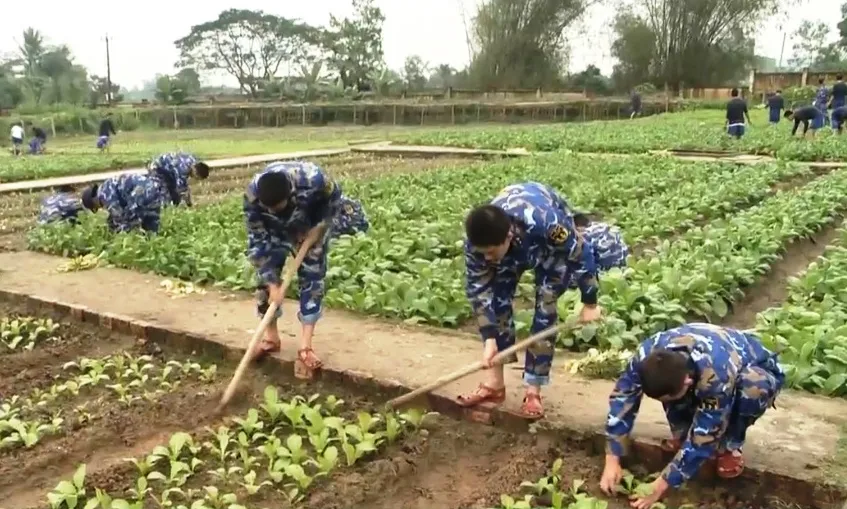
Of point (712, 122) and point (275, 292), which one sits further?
point (712, 122)

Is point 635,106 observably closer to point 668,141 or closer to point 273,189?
point 668,141

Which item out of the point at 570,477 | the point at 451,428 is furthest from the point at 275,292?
the point at 570,477

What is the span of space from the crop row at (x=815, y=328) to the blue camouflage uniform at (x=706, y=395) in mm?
1064

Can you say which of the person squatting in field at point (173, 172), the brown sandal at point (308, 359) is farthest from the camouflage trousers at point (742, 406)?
the person squatting in field at point (173, 172)

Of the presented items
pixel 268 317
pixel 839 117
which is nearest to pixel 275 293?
pixel 268 317

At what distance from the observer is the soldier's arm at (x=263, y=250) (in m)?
5.06

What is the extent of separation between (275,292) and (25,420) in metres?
1.48

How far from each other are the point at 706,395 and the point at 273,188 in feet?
7.79

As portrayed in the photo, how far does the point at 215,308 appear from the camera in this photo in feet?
21.6

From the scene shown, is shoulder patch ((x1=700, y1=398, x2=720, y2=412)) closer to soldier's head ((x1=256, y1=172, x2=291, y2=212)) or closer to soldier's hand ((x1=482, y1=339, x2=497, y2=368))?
soldier's hand ((x1=482, y1=339, x2=497, y2=368))

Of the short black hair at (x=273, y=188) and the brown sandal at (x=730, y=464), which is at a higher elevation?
the short black hair at (x=273, y=188)

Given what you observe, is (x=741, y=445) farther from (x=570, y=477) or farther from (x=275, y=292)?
(x=275, y=292)

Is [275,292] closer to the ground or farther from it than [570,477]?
farther from it

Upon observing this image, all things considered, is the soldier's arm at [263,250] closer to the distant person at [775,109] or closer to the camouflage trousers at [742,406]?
the camouflage trousers at [742,406]
